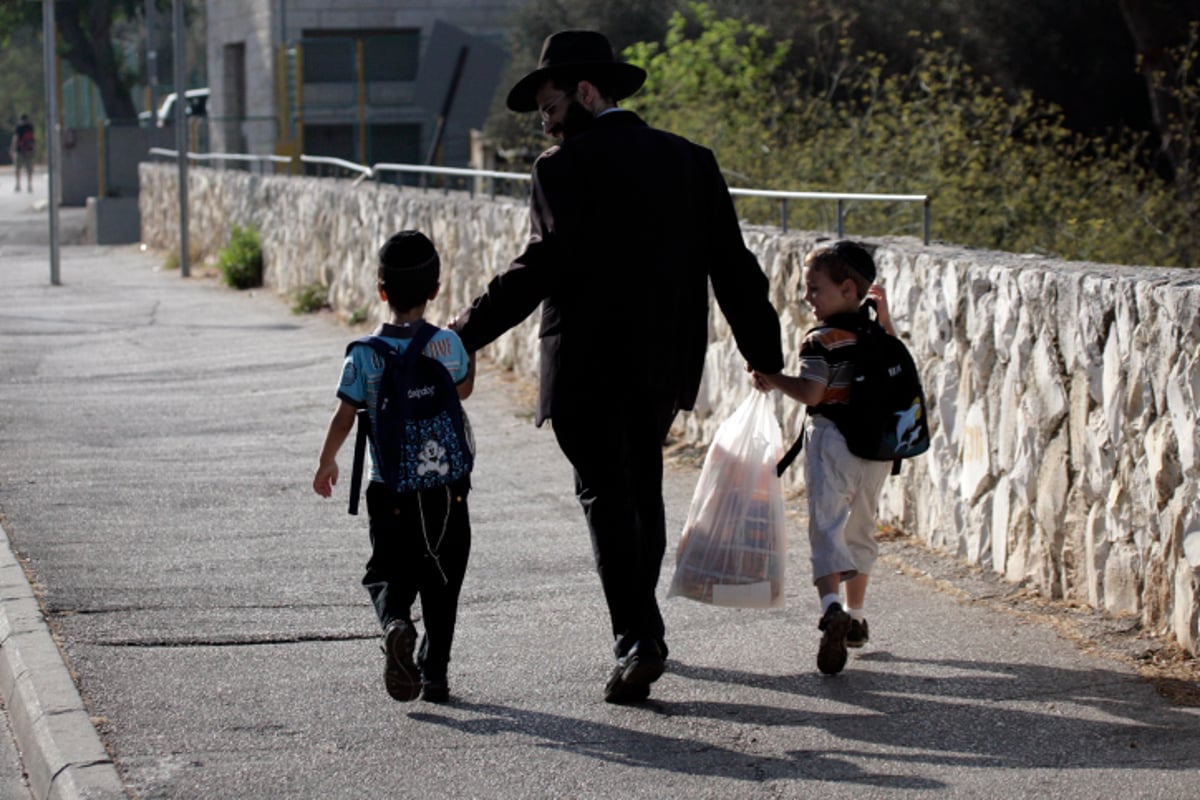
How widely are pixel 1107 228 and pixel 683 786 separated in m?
6.96

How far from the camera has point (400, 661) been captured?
15.7 ft

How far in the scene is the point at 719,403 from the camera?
8.59 metres

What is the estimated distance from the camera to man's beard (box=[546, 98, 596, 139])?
5000 millimetres

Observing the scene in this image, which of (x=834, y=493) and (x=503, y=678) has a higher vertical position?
(x=834, y=493)

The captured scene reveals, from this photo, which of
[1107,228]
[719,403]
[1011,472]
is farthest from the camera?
[1107,228]

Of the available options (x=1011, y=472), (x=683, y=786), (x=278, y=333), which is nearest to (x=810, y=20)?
(x=278, y=333)

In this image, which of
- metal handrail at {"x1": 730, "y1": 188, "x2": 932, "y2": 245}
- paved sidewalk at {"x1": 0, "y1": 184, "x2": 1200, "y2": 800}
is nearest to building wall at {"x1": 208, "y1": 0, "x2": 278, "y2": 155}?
metal handrail at {"x1": 730, "y1": 188, "x2": 932, "y2": 245}

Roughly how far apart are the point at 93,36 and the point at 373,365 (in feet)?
156

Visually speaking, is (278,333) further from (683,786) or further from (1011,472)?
(683,786)

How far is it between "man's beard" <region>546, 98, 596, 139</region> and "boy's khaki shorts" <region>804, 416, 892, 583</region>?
1.12 metres

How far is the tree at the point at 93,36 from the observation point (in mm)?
48469

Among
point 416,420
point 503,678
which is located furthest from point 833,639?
point 416,420

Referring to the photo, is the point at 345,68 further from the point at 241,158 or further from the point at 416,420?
the point at 416,420

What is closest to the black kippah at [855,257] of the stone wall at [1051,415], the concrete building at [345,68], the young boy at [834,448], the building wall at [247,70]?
the young boy at [834,448]
